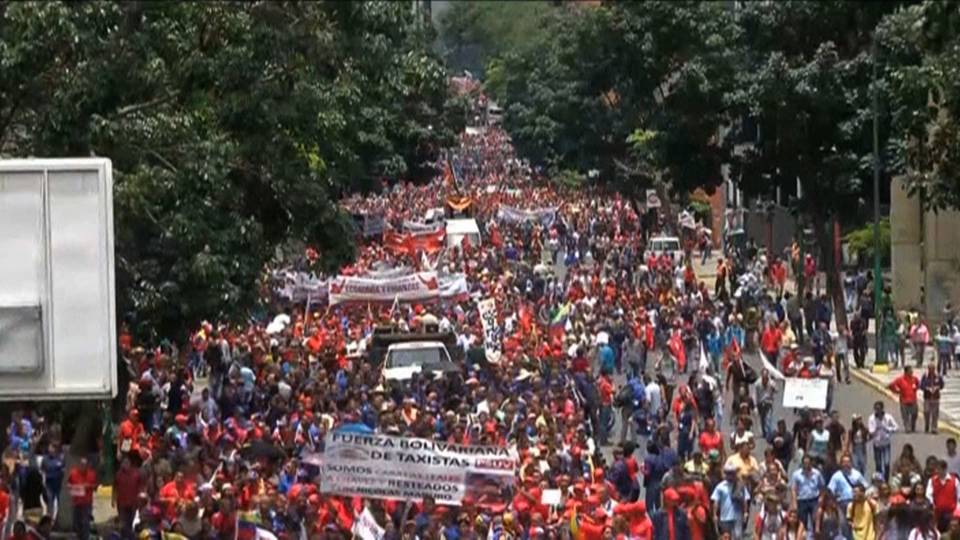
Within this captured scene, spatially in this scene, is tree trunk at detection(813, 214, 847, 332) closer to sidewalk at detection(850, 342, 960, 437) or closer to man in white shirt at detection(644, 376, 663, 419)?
sidewalk at detection(850, 342, 960, 437)

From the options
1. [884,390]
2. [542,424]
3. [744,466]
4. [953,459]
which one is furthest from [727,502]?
[884,390]

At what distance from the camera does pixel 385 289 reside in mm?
43812

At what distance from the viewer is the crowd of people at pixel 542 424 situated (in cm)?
2188

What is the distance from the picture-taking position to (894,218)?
50656 millimetres

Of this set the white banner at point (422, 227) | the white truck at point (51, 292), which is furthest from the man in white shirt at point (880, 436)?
the white banner at point (422, 227)

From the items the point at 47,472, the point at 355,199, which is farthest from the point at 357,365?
the point at 355,199

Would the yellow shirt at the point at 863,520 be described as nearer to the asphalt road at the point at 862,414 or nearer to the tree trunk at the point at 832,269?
the asphalt road at the point at 862,414

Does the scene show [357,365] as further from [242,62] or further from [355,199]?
[355,199]

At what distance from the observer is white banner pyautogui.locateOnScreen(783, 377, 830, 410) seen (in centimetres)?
3127

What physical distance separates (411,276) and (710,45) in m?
14.3

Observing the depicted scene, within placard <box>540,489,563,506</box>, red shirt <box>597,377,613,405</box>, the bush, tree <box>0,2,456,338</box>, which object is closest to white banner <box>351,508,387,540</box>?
placard <box>540,489,563,506</box>

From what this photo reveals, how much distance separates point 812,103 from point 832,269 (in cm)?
358

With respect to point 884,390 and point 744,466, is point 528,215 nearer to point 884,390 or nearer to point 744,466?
point 884,390

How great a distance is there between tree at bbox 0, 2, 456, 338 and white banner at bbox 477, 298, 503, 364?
417 inches
